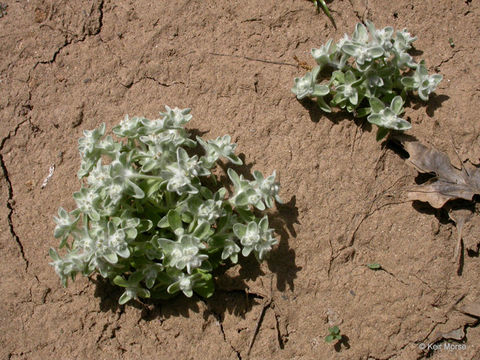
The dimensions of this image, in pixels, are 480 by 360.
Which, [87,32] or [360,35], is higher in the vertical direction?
[87,32]

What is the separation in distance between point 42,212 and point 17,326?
921 mm

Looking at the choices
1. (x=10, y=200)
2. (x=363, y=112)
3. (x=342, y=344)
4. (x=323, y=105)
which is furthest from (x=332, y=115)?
(x=10, y=200)

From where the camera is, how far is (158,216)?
11.7 feet

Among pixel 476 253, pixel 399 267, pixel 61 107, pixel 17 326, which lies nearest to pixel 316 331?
pixel 399 267

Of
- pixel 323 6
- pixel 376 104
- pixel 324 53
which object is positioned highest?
pixel 323 6

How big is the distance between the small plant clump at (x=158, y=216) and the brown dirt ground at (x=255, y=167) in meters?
0.35

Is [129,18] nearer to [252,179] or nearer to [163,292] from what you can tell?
[252,179]

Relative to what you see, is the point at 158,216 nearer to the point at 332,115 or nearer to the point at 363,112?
the point at 332,115

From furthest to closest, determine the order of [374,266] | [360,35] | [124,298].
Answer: [360,35]
[374,266]
[124,298]

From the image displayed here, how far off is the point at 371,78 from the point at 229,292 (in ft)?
6.94

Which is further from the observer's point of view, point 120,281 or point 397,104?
point 397,104

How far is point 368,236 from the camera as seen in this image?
12.3 ft

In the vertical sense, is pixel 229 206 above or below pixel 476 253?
above

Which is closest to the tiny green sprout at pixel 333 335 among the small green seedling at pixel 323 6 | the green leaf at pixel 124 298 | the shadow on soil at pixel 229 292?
the shadow on soil at pixel 229 292
